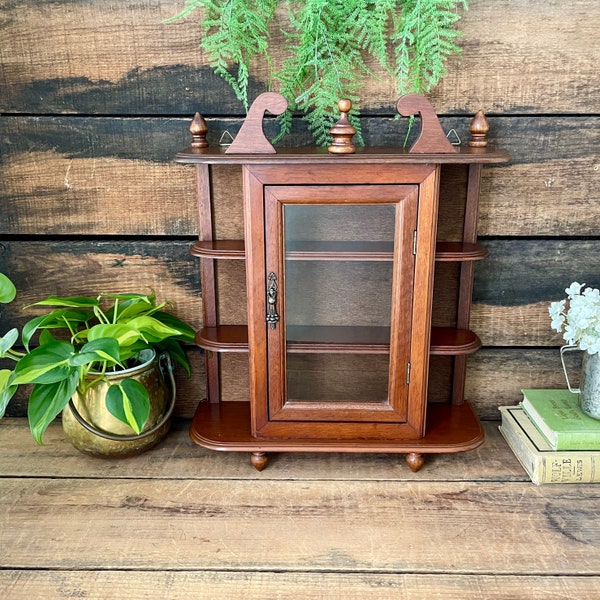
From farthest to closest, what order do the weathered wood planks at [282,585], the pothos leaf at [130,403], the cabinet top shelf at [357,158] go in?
1. the pothos leaf at [130,403]
2. the cabinet top shelf at [357,158]
3. the weathered wood planks at [282,585]

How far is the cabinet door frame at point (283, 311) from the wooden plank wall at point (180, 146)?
0.76 ft

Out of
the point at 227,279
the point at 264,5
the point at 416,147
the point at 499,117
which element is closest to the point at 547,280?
the point at 499,117

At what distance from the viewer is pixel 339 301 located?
1.09 metres

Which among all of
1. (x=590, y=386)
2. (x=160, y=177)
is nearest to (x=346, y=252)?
(x=160, y=177)

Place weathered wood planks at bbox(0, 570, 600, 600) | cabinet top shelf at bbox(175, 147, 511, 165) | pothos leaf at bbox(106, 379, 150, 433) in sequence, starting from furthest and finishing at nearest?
pothos leaf at bbox(106, 379, 150, 433), cabinet top shelf at bbox(175, 147, 511, 165), weathered wood planks at bbox(0, 570, 600, 600)

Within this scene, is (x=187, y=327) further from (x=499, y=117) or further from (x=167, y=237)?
(x=499, y=117)

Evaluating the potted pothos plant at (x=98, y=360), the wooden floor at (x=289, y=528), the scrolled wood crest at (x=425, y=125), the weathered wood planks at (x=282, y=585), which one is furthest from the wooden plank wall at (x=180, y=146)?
the weathered wood planks at (x=282, y=585)

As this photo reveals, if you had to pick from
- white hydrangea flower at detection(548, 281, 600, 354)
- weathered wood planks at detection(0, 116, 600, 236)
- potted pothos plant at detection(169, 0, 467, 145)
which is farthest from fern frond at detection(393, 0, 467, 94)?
white hydrangea flower at detection(548, 281, 600, 354)

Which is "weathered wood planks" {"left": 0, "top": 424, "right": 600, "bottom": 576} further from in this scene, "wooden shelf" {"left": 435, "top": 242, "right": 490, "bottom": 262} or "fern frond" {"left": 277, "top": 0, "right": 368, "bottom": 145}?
"fern frond" {"left": 277, "top": 0, "right": 368, "bottom": 145}

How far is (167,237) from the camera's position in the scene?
131cm

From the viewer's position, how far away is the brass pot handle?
3.57ft

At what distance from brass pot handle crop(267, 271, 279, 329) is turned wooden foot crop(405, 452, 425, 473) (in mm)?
360

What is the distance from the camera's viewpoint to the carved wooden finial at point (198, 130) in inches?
45.5

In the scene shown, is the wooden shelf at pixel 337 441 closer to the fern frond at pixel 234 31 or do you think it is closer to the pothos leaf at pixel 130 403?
the pothos leaf at pixel 130 403
